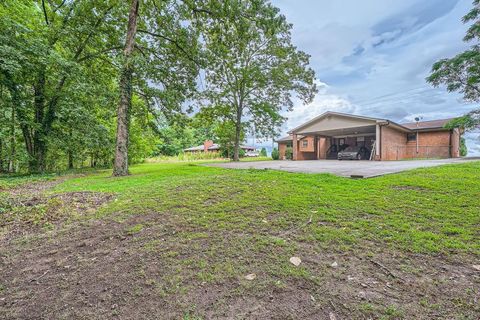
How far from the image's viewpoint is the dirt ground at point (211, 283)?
1.51m

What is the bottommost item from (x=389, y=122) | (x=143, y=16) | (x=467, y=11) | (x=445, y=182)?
(x=445, y=182)

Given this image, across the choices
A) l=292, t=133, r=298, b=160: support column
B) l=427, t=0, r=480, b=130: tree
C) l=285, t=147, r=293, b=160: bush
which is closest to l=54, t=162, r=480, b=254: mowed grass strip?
l=427, t=0, r=480, b=130: tree

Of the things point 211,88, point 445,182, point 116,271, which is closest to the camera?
point 116,271

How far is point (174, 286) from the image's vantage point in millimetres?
1773

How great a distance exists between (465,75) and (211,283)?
1765 centimetres

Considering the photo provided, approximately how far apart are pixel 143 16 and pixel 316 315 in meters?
13.8

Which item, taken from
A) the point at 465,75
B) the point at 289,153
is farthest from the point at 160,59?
the point at 289,153

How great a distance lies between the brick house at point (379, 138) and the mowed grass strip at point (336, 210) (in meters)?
11.4

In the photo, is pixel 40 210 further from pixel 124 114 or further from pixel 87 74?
pixel 87 74

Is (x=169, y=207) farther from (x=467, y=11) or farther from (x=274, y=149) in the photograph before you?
(x=274, y=149)

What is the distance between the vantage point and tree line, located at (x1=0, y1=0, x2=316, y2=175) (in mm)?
8406

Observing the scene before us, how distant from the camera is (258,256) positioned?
2203 millimetres

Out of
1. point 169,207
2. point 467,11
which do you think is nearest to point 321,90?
point 467,11

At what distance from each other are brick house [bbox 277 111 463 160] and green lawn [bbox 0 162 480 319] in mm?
13209
